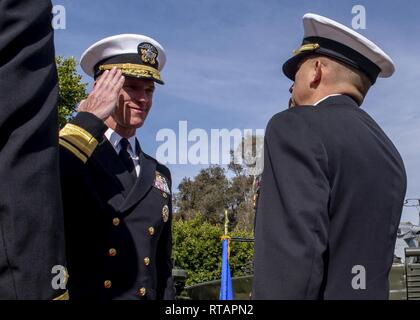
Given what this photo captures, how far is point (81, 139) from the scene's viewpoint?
2479mm

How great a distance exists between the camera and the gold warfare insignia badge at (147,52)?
338cm

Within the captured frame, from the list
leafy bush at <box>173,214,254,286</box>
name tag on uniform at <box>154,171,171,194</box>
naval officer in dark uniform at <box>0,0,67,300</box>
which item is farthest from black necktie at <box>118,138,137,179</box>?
leafy bush at <box>173,214,254,286</box>

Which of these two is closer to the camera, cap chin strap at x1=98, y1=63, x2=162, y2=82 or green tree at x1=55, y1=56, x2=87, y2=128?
cap chin strap at x1=98, y1=63, x2=162, y2=82

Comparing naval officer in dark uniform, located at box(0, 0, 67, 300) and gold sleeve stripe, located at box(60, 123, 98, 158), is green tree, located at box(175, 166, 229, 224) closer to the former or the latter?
gold sleeve stripe, located at box(60, 123, 98, 158)

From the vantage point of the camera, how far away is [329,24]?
104 inches

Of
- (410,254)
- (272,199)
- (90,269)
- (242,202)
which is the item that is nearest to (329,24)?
(272,199)

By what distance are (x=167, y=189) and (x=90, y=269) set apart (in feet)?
2.78

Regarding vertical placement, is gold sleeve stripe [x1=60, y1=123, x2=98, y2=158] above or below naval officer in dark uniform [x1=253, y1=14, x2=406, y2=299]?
above

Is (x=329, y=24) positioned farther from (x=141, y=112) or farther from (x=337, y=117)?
(x=141, y=112)

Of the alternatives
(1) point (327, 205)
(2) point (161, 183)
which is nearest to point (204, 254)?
(2) point (161, 183)

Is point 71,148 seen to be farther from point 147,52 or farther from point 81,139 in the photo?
point 147,52

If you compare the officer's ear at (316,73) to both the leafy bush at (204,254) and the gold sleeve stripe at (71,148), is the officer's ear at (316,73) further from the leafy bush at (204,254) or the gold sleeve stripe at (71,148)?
the leafy bush at (204,254)

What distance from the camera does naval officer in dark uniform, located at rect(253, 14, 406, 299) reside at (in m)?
→ 2.04

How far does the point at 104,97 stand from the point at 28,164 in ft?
3.80
